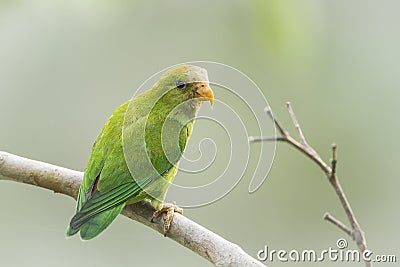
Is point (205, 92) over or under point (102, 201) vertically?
over

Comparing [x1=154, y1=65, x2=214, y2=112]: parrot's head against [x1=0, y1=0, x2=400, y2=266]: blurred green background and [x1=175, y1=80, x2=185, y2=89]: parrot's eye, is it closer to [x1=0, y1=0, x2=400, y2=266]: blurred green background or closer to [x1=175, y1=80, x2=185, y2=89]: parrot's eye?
[x1=175, y1=80, x2=185, y2=89]: parrot's eye

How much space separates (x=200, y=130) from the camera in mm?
3887

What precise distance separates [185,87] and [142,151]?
1.12ft

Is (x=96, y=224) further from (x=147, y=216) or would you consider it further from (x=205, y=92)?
(x=205, y=92)

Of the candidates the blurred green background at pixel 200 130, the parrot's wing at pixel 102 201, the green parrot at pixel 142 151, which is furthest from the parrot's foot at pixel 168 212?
the blurred green background at pixel 200 130

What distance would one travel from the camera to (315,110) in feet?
14.9

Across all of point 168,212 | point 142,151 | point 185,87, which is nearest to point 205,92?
point 185,87

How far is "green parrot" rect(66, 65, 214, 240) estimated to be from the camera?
8.19 ft

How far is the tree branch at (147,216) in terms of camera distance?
2.07 meters

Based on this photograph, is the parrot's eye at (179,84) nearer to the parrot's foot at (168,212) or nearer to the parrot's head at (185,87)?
the parrot's head at (185,87)

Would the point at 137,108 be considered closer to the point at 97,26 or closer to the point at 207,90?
the point at 207,90

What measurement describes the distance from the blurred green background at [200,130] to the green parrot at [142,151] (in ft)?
2.44

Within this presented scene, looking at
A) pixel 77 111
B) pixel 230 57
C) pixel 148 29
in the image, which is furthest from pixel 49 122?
pixel 230 57

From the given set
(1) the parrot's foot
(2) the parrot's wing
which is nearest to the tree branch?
(1) the parrot's foot
